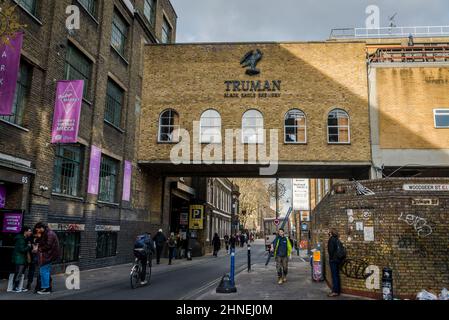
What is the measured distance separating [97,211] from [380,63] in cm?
1661

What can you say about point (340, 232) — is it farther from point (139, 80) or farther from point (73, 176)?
point (139, 80)

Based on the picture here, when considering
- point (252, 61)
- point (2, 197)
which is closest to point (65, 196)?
Answer: point (2, 197)

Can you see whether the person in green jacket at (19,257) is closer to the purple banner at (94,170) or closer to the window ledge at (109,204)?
the purple banner at (94,170)

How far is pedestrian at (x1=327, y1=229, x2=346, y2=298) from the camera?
10.5m

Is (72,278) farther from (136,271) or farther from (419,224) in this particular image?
(419,224)

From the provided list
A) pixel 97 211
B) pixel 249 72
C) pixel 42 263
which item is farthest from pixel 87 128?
pixel 249 72

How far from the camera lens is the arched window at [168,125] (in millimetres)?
22719

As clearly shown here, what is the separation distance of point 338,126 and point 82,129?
13284 millimetres

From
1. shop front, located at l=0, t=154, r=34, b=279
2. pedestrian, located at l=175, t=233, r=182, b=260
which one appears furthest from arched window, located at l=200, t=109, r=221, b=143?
shop front, located at l=0, t=154, r=34, b=279

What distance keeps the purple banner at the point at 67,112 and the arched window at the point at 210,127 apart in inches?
348

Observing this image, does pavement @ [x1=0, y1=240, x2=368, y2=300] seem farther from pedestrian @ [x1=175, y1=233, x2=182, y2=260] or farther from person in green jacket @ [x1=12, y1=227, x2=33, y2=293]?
pedestrian @ [x1=175, y1=233, x2=182, y2=260]

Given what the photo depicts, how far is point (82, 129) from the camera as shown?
1684cm

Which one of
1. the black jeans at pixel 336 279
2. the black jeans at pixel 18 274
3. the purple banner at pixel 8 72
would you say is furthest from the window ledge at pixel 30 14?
the black jeans at pixel 336 279

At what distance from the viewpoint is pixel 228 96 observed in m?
22.7
